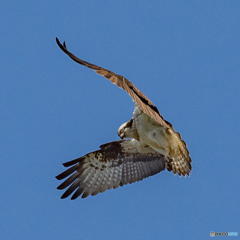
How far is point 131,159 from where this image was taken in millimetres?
15062

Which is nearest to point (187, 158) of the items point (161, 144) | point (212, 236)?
point (161, 144)

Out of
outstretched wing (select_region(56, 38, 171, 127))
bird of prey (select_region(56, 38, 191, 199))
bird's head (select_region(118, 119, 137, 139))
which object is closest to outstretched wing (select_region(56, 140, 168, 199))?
bird of prey (select_region(56, 38, 191, 199))

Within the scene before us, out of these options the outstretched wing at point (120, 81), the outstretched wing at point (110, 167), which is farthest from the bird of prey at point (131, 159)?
the outstretched wing at point (120, 81)

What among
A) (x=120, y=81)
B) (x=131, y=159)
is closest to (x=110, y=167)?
(x=131, y=159)

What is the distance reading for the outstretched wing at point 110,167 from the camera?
47.9ft

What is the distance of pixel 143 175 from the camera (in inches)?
591

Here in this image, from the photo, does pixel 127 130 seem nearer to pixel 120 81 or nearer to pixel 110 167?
pixel 110 167

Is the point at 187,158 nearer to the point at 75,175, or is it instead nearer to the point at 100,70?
the point at 75,175

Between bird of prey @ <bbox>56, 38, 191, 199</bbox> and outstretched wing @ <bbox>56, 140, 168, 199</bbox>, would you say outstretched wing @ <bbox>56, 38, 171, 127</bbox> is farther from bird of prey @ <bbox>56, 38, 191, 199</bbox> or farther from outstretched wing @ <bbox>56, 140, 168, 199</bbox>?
outstretched wing @ <bbox>56, 140, 168, 199</bbox>

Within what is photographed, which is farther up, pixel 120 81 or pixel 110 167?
pixel 110 167

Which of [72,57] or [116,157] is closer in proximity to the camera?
[72,57]

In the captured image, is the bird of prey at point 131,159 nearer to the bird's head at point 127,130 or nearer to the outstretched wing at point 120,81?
the bird's head at point 127,130

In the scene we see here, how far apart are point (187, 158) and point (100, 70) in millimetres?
3539

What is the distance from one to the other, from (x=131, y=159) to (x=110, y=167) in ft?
1.38
